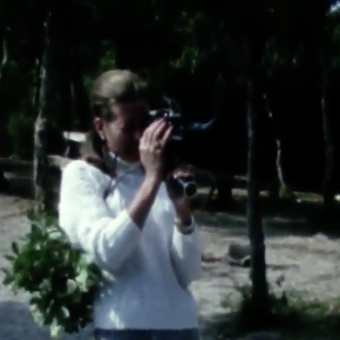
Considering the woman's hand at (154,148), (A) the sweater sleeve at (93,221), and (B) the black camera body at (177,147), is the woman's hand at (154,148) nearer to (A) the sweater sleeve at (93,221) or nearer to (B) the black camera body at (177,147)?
(B) the black camera body at (177,147)

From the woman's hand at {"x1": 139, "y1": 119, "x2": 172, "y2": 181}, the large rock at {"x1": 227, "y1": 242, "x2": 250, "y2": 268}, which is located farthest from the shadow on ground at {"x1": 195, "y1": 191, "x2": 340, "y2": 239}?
the woman's hand at {"x1": 139, "y1": 119, "x2": 172, "y2": 181}

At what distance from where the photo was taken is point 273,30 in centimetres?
673

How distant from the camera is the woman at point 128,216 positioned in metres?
3.28

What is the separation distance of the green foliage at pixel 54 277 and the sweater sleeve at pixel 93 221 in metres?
0.09

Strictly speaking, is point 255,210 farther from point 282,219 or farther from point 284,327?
point 282,219

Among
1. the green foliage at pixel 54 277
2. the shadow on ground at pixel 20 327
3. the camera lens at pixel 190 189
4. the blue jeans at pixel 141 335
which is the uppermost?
the camera lens at pixel 190 189

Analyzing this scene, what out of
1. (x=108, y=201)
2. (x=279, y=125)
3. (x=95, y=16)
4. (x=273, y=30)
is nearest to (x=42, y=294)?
(x=108, y=201)

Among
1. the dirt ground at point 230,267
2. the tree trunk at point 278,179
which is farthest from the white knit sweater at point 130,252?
the tree trunk at point 278,179

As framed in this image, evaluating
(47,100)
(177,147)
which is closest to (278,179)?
(47,100)

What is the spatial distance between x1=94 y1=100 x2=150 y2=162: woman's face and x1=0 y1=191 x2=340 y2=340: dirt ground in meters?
4.41

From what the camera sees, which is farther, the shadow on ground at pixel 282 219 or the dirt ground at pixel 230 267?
the shadow on ground at pixel 282 219

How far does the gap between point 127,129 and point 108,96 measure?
4.4 inches

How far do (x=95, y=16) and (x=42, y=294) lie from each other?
4.45 meters

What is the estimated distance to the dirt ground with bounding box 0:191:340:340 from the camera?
344 inches
